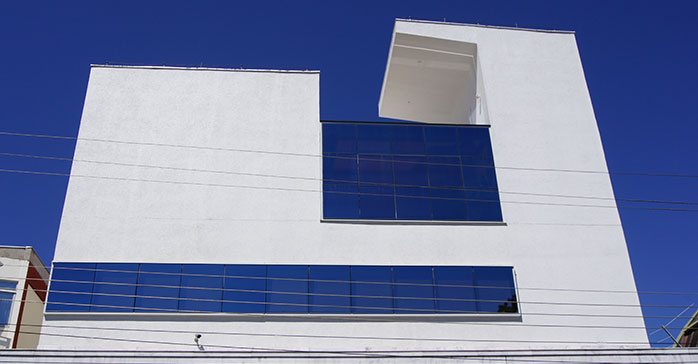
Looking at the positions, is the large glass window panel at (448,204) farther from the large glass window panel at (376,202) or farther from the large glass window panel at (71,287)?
the large glass window panel at (71,287)

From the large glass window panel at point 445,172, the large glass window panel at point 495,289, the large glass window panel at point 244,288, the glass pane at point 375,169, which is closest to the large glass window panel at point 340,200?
the glass pane at point 375,169

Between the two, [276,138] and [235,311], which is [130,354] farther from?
[276,138]

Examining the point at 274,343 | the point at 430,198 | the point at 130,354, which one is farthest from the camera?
the point at 430,198

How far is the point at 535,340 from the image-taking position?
26.9 m

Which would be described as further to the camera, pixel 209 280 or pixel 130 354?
pixel 209 280

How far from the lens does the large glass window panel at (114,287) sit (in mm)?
26900

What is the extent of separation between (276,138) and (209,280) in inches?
278

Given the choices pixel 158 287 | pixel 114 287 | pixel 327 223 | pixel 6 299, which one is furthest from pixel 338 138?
pixel 6 299

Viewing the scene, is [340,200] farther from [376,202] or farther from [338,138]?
[338,138]

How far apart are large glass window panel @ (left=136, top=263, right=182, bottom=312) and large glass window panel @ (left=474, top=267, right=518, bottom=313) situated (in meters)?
12.0

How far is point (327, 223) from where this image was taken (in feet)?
94.9

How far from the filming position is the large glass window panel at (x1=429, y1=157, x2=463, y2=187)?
100 ft

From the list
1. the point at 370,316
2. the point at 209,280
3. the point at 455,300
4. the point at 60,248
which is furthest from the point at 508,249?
the point at 60,248

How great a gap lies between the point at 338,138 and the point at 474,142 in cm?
624
